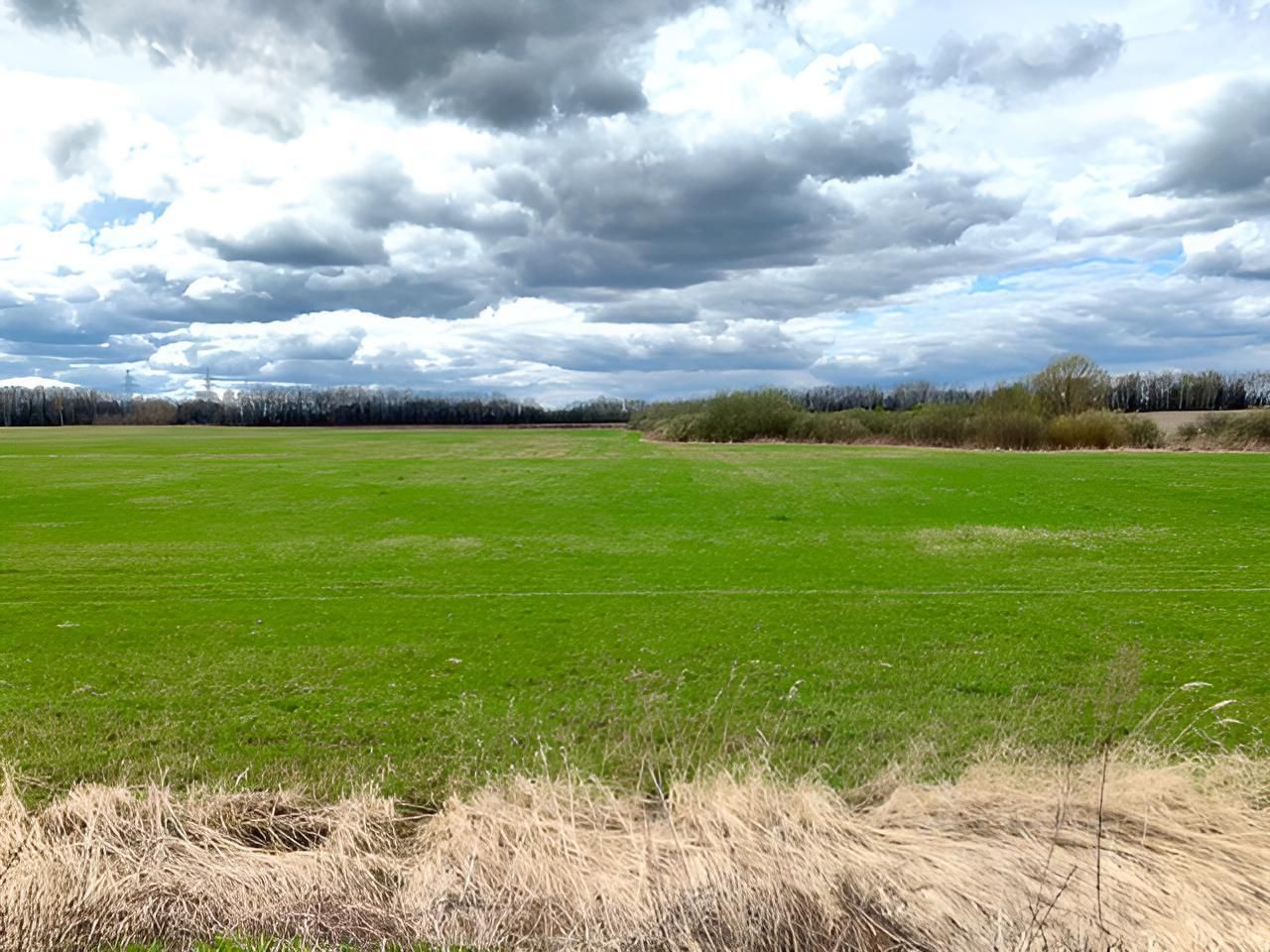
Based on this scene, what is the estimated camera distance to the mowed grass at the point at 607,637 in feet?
17.1

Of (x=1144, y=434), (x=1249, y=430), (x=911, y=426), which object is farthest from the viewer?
(x=911, y=426)

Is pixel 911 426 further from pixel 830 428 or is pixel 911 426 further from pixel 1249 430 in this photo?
pixel 1249 430

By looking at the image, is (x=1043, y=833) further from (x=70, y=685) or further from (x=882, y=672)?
(x=70, y=685)

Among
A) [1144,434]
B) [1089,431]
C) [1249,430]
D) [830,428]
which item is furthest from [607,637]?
[830,428]

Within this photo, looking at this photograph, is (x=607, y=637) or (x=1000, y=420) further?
(x=1000, y=420)

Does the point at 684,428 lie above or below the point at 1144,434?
above

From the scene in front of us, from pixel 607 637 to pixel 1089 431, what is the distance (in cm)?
4250

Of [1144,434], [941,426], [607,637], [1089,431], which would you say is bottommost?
[607,637]

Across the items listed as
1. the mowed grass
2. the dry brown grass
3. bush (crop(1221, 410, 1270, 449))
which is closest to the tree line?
bush (crop(1221, 410, 1270, 449))

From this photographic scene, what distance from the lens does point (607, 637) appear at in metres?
7.80

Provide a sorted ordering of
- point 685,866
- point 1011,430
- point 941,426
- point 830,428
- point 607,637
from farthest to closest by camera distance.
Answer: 1. point 830,428
2. point 941,426
3. point 1011,430
4. point 607,637
5. point 685,866

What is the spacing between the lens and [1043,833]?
4191mm

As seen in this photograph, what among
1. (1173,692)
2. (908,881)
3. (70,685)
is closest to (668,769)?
(908,881)

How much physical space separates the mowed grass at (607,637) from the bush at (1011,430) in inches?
1074
